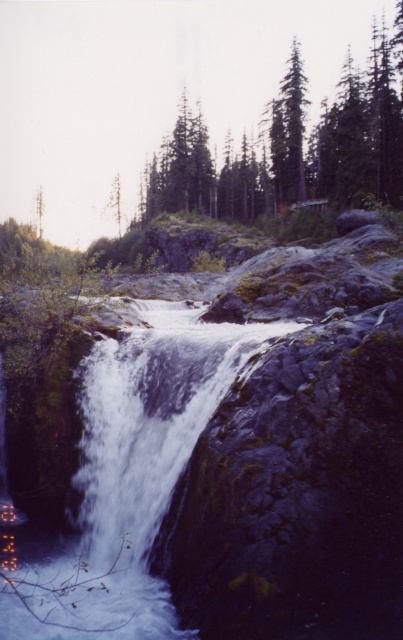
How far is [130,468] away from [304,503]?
3.31m

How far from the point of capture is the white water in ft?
15.2

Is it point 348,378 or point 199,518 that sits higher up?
point 348,378

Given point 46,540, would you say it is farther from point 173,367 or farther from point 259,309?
point 259,309

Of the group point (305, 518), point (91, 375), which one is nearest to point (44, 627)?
point (305, 518)

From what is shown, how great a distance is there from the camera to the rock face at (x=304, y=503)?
11.8ft

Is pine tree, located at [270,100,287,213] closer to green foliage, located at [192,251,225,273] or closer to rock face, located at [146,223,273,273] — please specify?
rock face, located at [146,223,273,273]

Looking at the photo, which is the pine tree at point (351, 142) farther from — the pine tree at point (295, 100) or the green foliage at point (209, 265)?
the green foliage at point (209, 265)

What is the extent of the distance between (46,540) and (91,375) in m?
2.93

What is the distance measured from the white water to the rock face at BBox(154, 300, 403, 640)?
529 mm

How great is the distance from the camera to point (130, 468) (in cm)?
644

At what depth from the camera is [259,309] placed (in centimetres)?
1127

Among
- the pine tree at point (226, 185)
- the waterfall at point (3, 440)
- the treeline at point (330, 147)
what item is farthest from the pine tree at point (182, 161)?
the waterfall at point (3, 440)

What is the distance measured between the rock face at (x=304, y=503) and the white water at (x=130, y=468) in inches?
20.8

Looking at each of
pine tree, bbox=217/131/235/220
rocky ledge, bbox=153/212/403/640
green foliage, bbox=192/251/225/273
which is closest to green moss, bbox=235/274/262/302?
rocky ledge, bbox=153/212/403/640
